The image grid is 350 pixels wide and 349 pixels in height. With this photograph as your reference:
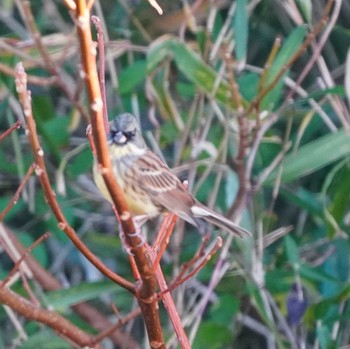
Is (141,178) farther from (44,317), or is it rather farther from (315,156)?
(315,156)

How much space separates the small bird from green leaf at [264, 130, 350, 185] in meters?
0.60

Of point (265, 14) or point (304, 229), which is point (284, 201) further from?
point (265, 14)

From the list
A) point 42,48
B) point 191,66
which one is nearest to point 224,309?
point 191,66

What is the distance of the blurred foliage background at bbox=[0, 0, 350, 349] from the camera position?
97.4 inches

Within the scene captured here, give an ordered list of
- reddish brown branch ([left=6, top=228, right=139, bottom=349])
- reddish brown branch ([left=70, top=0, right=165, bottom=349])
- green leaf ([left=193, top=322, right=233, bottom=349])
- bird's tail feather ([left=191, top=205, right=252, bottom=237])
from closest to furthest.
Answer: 1. reddish brown branch ([left=70, top=0, right=165, bottom=349])
2. bird's tail feather ([left=191, top=205, right=252, bottom=237])
3. green leaf ([left=193, top=322, right=233, bottom=349])
4. reddish brown branch ([left=6, top=228, right=139, bottom=349])

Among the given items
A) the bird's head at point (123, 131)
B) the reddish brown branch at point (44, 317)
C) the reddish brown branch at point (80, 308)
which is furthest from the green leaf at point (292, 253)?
the reddish brown branch at point (44, 317)

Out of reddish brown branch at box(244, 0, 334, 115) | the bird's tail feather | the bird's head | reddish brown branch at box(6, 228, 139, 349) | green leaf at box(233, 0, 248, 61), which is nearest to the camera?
the bird's head

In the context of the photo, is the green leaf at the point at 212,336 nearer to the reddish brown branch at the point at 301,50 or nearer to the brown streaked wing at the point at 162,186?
the reddish brown branch at the point at 301,50

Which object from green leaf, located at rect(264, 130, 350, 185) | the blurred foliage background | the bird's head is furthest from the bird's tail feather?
green leaf, located at rect(264, 130, 350, 185)

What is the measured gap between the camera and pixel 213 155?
8.41 feet

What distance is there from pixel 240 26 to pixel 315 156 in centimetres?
36

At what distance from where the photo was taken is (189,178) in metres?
2.62

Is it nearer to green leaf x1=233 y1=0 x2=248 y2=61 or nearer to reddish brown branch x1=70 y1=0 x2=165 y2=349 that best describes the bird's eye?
reddish brown branch x1=70 y1=0 x2=165 y2=349

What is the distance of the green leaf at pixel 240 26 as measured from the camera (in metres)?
2.40
